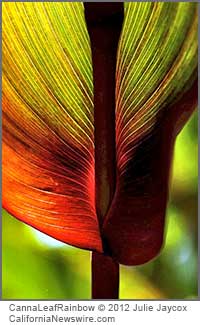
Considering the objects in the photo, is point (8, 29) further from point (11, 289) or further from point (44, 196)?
point (11, 289)

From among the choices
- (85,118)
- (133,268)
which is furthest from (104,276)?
(85,118)

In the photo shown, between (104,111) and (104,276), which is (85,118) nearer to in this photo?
(104,111)

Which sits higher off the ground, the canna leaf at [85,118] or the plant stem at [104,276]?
the canna leaf at [85,118]

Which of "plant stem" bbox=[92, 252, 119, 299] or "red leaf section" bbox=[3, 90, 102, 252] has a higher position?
"red leaf section" bbox=[3, 90, 102, 252]

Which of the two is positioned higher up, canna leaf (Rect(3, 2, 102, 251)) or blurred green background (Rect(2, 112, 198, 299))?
canna leaf (Rect(3, 2, 102, 251))
